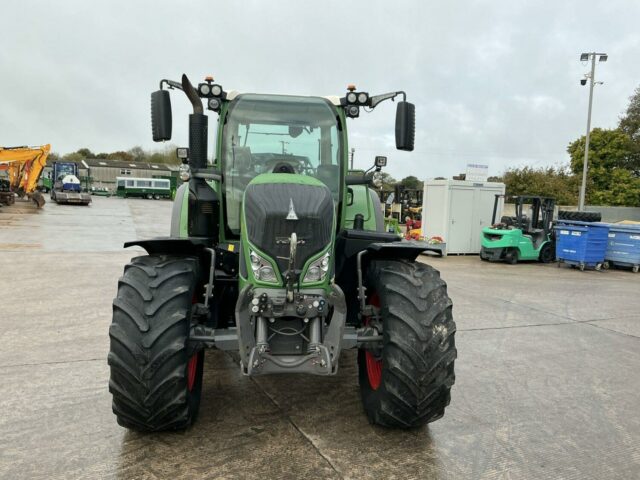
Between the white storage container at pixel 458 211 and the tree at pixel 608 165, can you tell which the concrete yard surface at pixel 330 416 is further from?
the tree at pixel 608 165

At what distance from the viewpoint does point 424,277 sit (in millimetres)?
3408

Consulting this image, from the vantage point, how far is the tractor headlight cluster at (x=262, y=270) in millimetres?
3096

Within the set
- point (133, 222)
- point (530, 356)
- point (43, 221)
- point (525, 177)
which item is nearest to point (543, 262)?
point (530, 356)

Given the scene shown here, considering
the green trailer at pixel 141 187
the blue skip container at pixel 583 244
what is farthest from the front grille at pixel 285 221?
the green trailer at pixel 141 187

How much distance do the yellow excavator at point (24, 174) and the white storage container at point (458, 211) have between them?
67.9ft

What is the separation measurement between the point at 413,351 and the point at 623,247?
13805 mm

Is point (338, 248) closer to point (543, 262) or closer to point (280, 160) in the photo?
point (280, 160)

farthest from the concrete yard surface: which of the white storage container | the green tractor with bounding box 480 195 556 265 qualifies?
the white storage container

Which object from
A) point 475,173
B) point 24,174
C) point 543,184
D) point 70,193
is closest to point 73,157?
point 70,193

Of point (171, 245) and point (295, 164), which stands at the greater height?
point (295, 164)

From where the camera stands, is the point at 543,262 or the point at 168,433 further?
the point at 543,262

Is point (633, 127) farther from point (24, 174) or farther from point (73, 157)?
point (73, 157)

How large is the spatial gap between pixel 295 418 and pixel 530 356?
3.08 meters

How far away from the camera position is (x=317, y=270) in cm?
316
